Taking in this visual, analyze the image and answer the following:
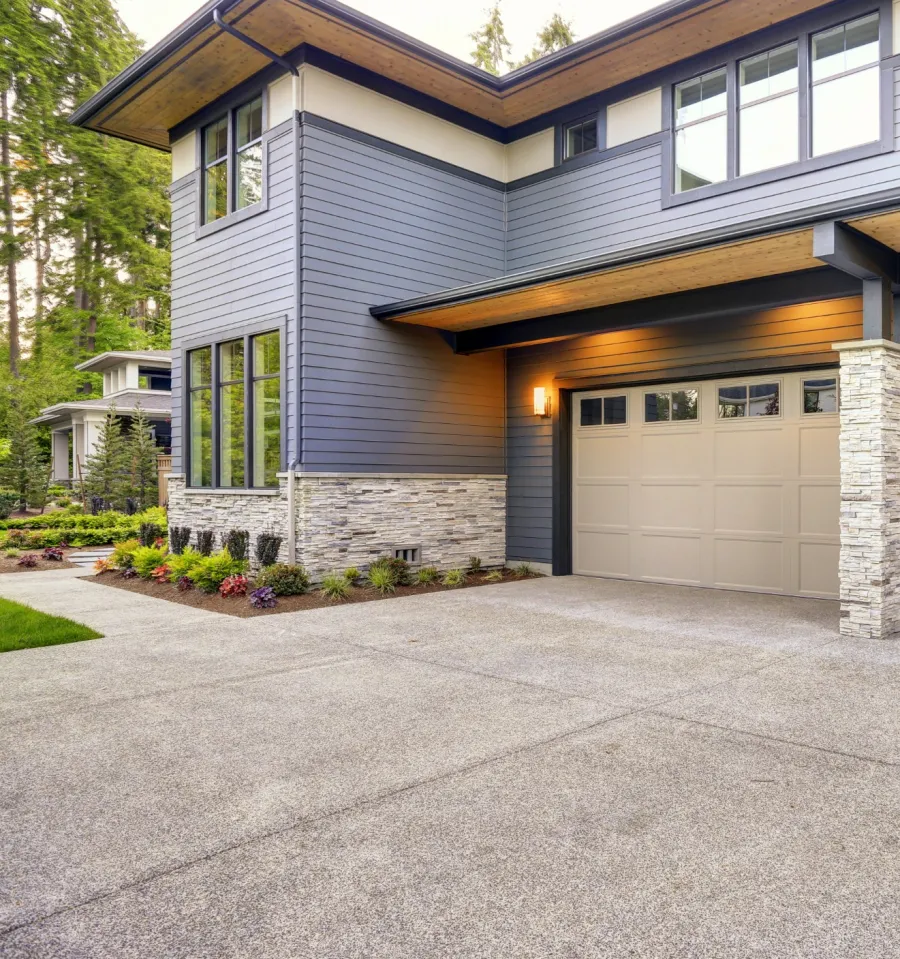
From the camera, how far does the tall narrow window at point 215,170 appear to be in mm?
9750

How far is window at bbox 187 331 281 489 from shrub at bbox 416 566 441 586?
6.41 feet

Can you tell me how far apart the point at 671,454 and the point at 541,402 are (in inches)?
69.9

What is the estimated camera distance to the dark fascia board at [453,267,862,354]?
671cm

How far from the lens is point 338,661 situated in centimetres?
543

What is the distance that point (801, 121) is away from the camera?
7691 mm

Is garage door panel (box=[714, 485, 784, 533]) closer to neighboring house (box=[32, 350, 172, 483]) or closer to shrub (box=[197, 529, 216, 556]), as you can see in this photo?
shrub (box=[197, 529, 216, 556])

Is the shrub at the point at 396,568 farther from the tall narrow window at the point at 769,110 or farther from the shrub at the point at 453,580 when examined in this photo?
the tall narrow window at the point at 769,110

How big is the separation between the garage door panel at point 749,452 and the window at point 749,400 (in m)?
0.17

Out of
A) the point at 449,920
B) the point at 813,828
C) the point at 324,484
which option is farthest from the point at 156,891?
the point at 324,484

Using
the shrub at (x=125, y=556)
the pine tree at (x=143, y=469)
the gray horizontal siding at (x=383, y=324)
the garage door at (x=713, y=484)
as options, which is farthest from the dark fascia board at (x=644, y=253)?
the pine tree at (x=143, y=469)

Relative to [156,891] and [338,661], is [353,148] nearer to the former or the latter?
[338,661]

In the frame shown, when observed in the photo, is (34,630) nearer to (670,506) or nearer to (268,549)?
(268,549)

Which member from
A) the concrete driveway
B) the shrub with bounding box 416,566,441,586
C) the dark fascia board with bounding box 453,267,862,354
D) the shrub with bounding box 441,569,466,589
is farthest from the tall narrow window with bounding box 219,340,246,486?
the concrete driveway

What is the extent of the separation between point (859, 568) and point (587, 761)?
366 cm
